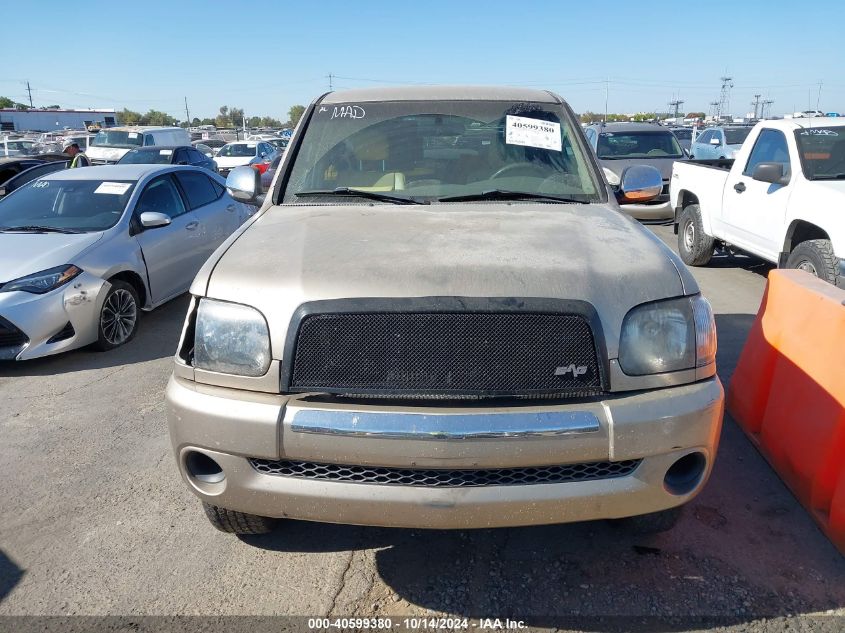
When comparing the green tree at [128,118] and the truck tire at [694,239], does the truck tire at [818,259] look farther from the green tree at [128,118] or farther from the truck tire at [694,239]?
the green tree at [128,118]

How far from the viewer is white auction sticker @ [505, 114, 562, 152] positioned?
3.69 metres

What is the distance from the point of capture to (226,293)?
2395 millimetres

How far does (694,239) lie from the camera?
28.8 ft

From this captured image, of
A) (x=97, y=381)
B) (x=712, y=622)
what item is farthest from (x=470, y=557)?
(x=97, y=381)

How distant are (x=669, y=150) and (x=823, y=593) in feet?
39.6

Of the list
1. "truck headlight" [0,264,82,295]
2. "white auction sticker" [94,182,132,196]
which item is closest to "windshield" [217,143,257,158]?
"white auction sticker" [94,182,132,196]

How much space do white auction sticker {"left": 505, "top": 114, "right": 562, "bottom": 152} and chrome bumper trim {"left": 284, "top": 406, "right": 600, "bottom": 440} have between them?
2.00 meters

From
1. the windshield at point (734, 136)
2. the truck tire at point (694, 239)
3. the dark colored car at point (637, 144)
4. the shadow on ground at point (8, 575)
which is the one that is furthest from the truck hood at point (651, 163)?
the shadow on ground at point (8, 575)

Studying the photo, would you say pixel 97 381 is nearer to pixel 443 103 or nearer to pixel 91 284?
pixel 91 284

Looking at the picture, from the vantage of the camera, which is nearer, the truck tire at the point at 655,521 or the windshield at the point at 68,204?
the truck tire at the point at 655,521

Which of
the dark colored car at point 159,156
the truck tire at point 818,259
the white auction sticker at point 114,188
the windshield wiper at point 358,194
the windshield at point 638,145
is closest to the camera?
the windshield wiper at point 358,194

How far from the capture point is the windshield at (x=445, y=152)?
3.58 metres

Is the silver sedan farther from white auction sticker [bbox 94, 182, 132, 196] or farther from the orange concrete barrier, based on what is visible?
the orange concrete barrier

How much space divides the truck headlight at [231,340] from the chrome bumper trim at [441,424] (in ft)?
0.89
